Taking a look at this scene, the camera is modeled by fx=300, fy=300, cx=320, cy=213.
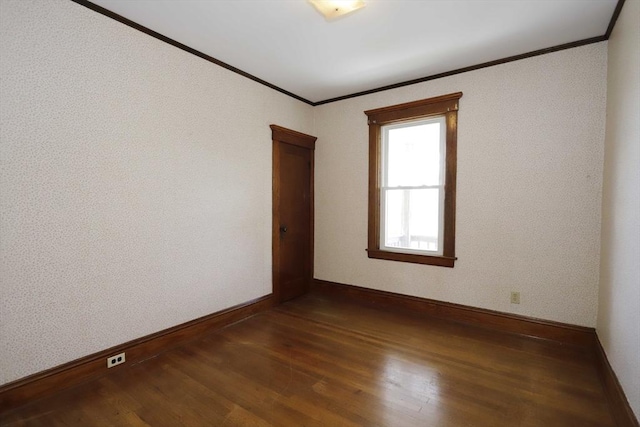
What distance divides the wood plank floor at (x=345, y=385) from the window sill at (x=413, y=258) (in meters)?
0.73

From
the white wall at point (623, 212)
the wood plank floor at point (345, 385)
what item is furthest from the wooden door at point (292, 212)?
the white wall at point (623, 212)

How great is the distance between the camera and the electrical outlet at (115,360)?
230cm

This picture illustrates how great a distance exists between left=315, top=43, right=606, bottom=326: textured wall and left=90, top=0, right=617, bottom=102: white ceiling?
11.2 inches

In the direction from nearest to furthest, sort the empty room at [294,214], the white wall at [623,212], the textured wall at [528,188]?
1. the white wall at [623,212]
2. the empty room at [294,214]
3. the textured wall at [528,188]

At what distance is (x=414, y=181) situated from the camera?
3691 millimetres

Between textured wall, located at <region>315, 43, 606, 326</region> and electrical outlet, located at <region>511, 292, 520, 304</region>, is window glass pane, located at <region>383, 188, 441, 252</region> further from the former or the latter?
electrical outlet, located at <region>511, 292, 520, 304</region>

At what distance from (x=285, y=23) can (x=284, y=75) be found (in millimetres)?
1026

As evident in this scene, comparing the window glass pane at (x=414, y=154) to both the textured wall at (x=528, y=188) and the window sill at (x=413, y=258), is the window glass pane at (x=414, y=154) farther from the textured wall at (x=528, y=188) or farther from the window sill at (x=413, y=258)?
the window sill at (x=413, y=258)

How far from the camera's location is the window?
3395 millimetres

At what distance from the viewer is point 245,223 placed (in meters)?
3.48

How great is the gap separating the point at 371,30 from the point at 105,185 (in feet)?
8.23

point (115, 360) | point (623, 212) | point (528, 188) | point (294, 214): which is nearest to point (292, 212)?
point (294, 214)

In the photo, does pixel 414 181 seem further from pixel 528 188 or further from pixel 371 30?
pixel 371 30

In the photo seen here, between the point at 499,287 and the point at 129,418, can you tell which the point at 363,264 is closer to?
the point at 499,287
